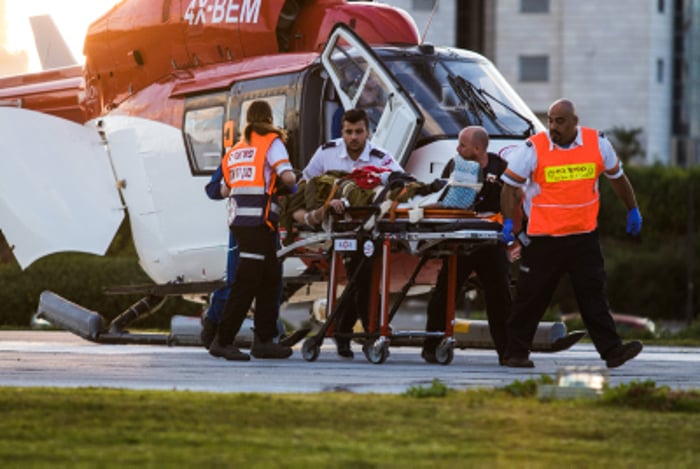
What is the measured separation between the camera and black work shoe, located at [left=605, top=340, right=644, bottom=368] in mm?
12266

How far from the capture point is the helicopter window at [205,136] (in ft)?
54.2

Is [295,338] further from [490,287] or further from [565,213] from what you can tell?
[565,213]

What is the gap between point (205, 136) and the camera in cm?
1667

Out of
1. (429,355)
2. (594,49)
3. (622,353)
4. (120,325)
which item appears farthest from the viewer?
(594,49)

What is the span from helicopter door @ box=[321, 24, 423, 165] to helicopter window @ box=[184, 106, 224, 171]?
183 centimetres

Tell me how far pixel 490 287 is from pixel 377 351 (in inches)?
40.8

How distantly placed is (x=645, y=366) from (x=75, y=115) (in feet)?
28.8

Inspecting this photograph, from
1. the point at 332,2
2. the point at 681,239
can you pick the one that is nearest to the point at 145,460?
the point at 332,2

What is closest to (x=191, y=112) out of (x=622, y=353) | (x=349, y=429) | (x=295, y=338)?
(x=295, y=338)

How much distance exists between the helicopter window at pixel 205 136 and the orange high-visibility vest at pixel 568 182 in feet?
16.1

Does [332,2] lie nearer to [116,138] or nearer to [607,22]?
[116,138]

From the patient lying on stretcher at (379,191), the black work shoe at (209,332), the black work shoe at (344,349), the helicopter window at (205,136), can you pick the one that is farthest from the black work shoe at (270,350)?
the helicopter window at (205,136)

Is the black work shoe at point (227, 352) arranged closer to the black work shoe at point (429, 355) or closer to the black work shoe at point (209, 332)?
the black work shoe at point (209, 332)

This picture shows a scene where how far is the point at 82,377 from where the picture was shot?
35.4ft
